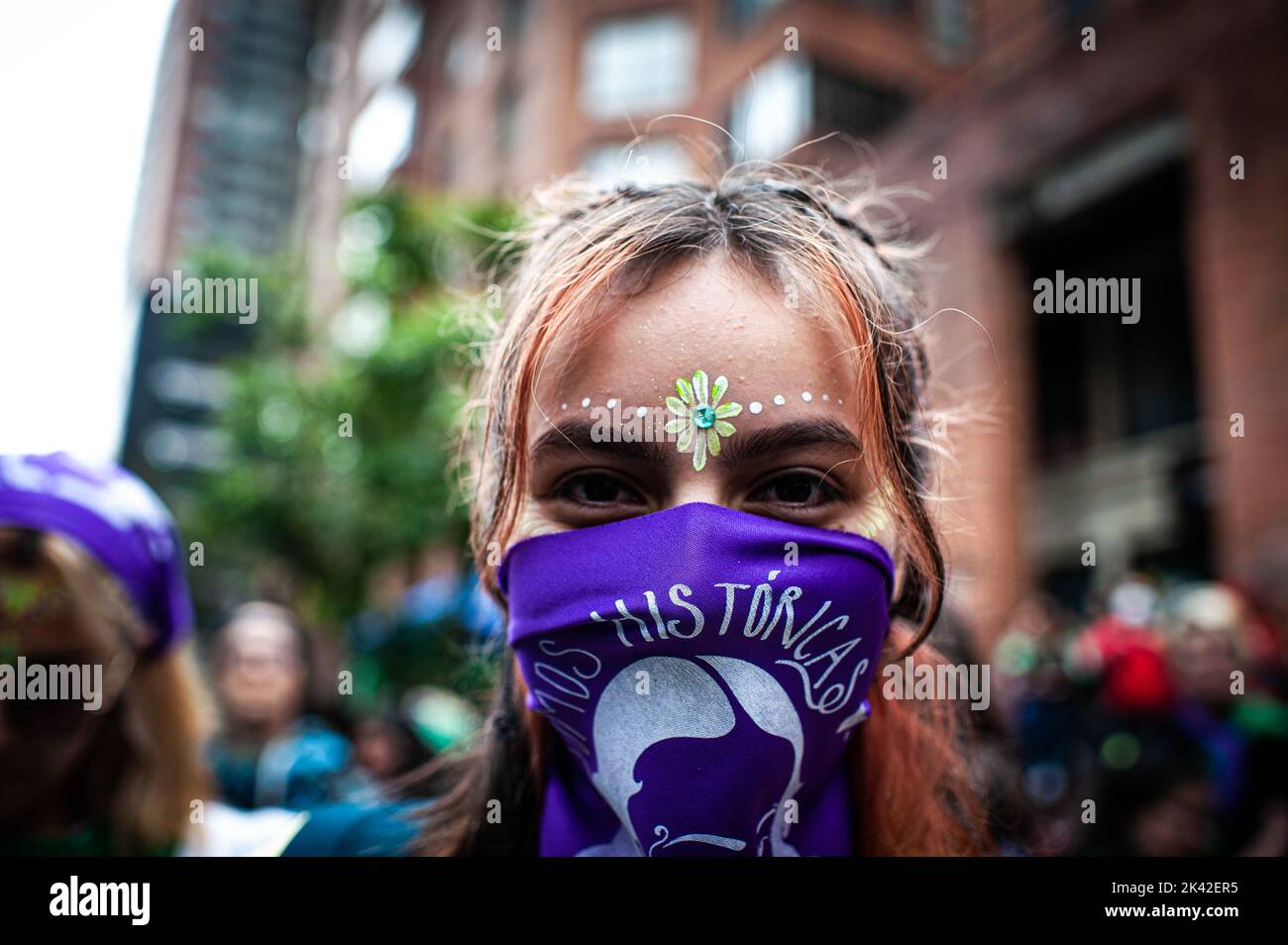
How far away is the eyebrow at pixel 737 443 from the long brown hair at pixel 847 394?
0.06 m

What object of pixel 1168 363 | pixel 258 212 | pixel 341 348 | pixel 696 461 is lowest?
pixel 696 461

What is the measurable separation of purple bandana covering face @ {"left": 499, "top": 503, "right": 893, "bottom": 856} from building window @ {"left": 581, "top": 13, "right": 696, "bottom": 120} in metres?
Answer: 21.8

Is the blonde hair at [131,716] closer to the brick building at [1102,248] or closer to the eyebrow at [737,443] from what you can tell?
the eyebrow at [737,443]

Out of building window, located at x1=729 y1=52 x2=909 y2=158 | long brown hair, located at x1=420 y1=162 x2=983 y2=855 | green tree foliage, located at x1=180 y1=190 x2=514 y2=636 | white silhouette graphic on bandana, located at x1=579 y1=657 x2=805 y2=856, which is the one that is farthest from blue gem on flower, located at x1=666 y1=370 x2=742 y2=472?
building window, located at x1=729 y1=52 x2=909 y2=158

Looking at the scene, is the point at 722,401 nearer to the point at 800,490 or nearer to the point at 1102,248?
the point at 800,490

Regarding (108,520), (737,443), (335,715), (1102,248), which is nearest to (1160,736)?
(737,443)

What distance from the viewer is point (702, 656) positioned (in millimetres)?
1130

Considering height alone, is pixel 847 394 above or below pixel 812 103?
below

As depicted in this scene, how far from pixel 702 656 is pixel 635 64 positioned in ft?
76.9

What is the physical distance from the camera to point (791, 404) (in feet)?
3.71

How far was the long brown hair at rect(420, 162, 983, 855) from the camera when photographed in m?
1.20
